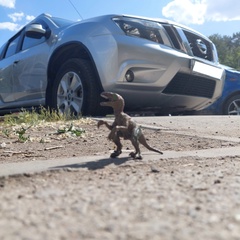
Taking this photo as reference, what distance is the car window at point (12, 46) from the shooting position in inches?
260

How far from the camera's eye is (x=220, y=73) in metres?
5.70

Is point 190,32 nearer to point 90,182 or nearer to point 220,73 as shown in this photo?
point 220,73

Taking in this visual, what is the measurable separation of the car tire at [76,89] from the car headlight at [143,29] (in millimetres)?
672

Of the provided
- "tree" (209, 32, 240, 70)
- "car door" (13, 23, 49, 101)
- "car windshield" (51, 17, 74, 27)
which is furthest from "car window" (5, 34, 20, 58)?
"tree" (209, 32, 240, 70)

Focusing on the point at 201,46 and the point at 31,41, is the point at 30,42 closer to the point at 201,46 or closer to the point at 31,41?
the point at 31,41

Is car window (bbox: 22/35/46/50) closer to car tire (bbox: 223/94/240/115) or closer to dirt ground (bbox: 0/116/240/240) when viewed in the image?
car tire (bbox: 223/94/240/115)

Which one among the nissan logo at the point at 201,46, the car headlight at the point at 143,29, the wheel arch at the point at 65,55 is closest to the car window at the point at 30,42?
the wheel arch at the point at 65,55

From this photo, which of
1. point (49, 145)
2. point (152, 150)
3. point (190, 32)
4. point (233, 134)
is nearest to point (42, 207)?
point (152, 150)

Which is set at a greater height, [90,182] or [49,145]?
[90,182]

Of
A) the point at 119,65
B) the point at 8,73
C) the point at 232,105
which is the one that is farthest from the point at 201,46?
the point at 8,73

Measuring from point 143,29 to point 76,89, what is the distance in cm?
118

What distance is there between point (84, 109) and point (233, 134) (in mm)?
1934

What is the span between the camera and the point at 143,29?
473 centimetres

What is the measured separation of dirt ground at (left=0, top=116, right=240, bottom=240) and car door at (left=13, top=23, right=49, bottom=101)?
3601 millimetres
